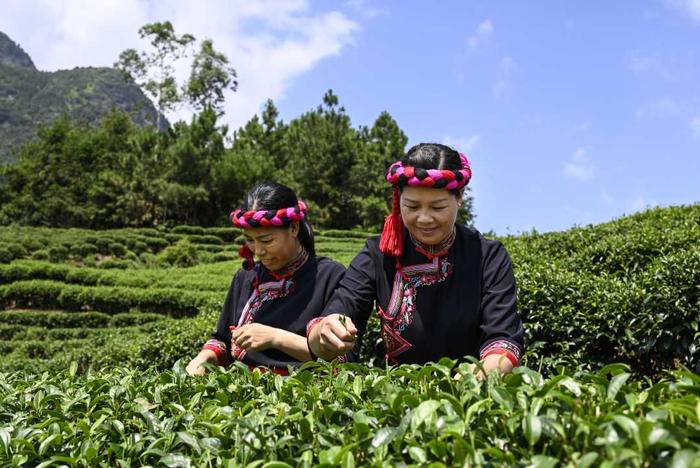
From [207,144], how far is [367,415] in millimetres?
28078

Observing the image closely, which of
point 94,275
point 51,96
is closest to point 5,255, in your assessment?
point 94,275

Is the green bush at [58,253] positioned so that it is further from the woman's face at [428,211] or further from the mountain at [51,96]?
the mountain at [51,96]

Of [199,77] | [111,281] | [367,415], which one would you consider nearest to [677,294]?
[367,415]

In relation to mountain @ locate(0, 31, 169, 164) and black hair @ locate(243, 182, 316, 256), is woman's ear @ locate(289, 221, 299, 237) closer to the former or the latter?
black hair @ locate(243, 182, 316, 256)

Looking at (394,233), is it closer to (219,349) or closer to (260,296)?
(260,296)

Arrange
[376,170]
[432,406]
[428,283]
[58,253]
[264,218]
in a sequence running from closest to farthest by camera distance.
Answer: [432,406]
[428,283]
[264,218]
[58,253]
[376,170]

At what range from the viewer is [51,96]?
7581cm

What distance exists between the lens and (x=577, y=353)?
11.3 feet

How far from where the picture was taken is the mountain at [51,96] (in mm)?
68812

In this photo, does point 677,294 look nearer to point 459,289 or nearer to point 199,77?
point 459,289

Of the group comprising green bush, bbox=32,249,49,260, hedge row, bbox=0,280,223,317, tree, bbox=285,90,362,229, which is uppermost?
tree, bbox=285,90,362,229

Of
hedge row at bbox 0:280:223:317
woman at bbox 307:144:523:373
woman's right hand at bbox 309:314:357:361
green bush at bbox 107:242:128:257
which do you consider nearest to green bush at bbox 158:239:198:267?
green bush at bbox 107:242:128:257

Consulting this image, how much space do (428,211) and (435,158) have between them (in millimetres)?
155

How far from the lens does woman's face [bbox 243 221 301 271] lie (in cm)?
232
